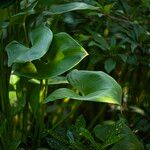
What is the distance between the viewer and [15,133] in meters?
1.17

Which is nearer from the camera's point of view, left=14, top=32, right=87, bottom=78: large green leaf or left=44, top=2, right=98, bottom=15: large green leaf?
left=14, top=32, right=87, bottom=78: large green leaf

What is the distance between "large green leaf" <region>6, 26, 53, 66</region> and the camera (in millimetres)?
771

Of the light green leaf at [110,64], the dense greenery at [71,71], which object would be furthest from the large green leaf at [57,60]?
the light green leaf at [110,64]

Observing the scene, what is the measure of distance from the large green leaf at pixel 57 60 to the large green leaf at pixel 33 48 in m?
0.04

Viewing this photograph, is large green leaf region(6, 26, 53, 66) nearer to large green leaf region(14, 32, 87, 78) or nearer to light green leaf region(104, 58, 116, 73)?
large green leaf region(14, 32, 87, 78)

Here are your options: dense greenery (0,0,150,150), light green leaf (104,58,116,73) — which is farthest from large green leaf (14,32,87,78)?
light green leaf (104,58,116,73)

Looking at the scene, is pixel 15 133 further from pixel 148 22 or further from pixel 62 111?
pixel 148 22

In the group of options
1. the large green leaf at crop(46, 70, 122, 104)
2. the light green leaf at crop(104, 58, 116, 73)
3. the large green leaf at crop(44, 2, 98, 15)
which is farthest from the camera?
the light green leaf at crop(104, 58, 116, 73)

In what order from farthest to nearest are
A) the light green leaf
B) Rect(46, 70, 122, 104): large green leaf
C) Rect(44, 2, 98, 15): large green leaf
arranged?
the light green leaf < Rect(44, 2, 98, 15): large green leaf < Rect(46, 70, 122, 104): large green leaf

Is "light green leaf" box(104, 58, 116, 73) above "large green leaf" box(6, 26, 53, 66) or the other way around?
the other way around

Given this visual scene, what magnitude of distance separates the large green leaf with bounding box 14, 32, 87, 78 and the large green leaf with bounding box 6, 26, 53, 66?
35 mm

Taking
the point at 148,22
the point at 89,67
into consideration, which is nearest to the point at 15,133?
the point at 89,67

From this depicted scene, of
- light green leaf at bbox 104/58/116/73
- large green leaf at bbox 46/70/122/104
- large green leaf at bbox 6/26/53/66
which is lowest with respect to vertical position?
light green leaf at bbox 104/58/116/73

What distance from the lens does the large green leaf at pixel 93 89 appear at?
2.41 ft
